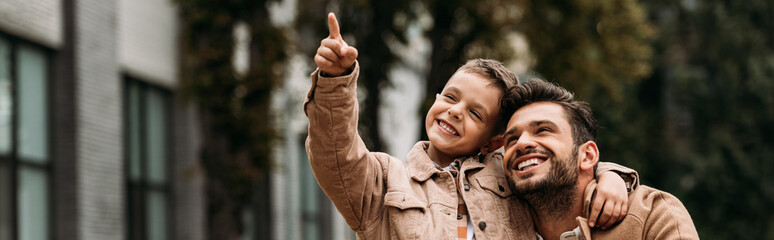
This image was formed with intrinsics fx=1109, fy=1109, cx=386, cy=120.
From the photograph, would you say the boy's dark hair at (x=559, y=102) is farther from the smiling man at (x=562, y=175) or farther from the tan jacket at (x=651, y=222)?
the tan jacket at (x=651, y=222)

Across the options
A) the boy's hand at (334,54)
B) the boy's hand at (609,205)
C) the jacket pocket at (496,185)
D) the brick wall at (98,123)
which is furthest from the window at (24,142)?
the boy's hand at (609,205)

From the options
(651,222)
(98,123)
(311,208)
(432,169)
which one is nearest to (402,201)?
(432,169)

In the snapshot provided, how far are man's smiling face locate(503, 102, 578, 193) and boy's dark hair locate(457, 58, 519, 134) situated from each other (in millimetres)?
67

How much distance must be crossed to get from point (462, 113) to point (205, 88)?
910 centimetres

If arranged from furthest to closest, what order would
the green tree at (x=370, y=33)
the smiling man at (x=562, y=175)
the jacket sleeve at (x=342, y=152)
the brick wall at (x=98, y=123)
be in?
1. the green tree at (x=370, y=33)
2. the brick wall at (x=98, y=123)
3. the smiling man at (x=562, y=175)
4. the jacket sleeve at (x=342, y=152)

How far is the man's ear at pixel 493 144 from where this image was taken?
4.45 m

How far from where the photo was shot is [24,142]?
39.0 feet

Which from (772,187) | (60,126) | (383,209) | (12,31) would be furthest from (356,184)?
(772,187)

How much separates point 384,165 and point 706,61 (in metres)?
28.1

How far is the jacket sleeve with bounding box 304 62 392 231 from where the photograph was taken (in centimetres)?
390

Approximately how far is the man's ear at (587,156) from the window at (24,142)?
8.32 m

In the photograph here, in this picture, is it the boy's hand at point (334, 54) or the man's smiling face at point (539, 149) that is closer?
the boy's hand at point (334, 54)

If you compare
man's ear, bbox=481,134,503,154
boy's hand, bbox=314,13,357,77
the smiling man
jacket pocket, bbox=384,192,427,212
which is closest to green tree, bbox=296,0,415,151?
man's ear, bbox=481,134,503,154

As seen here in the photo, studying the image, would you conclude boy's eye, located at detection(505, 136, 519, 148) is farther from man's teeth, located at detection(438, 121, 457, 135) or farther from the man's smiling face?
man's teeth, located at detection(438, 121, 457, 135)
